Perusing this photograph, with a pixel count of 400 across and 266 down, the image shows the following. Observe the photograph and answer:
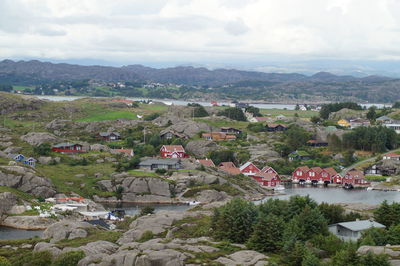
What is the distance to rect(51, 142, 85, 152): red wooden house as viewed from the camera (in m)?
91.1

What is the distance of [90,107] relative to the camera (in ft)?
488

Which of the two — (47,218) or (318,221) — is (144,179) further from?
(318,221)

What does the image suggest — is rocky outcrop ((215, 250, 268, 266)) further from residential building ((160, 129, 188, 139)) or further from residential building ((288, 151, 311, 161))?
residential building ((160, 129, 188, 139))

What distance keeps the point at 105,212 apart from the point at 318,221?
104ft

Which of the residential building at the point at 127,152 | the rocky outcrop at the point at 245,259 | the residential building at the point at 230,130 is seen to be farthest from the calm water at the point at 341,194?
the rocky outcrop at the point at 245,259

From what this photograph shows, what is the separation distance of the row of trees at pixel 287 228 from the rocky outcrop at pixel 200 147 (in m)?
56.6

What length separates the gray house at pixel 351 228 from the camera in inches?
1512

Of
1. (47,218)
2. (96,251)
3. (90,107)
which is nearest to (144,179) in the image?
(47,218)

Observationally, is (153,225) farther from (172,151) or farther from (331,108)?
(331,108)

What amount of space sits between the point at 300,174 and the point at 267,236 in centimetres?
5823

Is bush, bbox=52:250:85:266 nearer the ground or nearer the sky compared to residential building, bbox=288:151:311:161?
nearer the sky

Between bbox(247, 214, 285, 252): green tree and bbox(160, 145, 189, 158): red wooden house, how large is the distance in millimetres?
59155

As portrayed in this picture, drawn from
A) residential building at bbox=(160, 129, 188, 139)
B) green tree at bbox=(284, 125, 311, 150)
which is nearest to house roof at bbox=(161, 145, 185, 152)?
residential building at bbox=(160, 129, 188, 139)

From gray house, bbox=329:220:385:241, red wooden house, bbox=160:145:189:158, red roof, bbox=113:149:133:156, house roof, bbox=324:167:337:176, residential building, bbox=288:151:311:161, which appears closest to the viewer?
gray house, bbox=329:220:385:241
